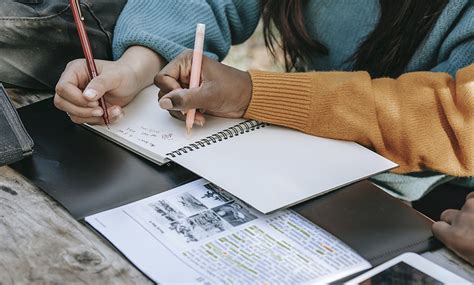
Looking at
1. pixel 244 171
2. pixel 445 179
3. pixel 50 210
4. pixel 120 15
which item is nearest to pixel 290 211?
pixel 244 171

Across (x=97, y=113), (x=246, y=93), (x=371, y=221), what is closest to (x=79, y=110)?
(x=97, y=113)

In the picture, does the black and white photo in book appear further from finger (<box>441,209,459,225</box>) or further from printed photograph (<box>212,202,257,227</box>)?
finger (<box>441,209,459,225</box>)

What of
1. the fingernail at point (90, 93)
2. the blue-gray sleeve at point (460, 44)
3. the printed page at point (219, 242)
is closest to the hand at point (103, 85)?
the fingernail at point (90, 93)

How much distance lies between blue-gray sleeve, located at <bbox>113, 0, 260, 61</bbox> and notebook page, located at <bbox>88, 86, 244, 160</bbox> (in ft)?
0.46

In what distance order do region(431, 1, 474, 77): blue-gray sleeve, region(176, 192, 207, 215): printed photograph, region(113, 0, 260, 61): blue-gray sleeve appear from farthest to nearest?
region(113, 0, 260, 61): blue-gray sleeve, region(431, 1, 474, 77): blue-gray sleeve, region(176, 192, 207, 215): printed photograph

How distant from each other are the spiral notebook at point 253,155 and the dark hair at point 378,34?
0.93ft

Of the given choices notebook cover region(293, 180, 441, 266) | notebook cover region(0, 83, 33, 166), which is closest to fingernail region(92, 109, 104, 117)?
notebook cover region(0, 83, 33, 166)

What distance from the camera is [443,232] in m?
0.81

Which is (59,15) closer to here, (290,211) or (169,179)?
(169,179)

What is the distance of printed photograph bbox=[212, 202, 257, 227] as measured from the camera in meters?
0.84

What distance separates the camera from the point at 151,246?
789 millimetres

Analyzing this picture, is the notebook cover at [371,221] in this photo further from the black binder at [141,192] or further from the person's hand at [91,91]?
the person's hand at [91,91]

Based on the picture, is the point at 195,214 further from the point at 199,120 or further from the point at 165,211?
the point at 199,120

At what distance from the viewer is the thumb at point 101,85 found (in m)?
1.03
